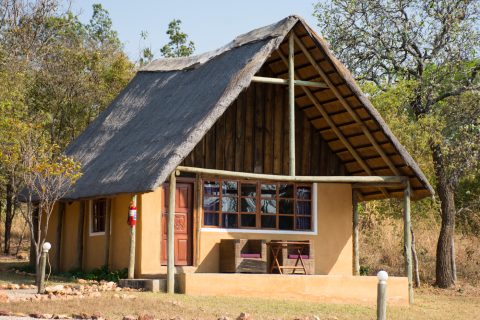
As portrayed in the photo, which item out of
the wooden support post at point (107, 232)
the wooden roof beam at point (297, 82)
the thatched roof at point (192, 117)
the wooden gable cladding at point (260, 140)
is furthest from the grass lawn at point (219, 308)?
→ the wooden roof beam at point (297, 82)

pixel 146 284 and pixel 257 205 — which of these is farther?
pixel 257 205

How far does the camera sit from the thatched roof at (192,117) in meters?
16.8

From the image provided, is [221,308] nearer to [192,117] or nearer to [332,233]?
[192,117]

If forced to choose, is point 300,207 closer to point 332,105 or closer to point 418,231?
point 332,105

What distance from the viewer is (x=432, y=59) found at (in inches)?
969

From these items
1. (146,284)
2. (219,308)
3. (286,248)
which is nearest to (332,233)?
(286,248)

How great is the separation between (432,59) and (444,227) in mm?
4468

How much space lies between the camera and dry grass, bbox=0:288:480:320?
1284cm

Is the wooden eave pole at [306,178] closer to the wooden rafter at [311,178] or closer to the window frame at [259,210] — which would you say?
the wooden rafter at [311,178]

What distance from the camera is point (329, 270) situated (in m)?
20.5

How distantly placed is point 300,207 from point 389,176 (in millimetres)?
2320

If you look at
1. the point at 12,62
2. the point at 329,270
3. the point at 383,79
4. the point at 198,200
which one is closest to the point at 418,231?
the point at 383,79

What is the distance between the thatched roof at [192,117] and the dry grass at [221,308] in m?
2.37

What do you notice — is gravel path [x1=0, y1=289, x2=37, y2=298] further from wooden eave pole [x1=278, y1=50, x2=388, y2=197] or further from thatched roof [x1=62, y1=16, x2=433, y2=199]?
wooden eave pole [x1=278, y1=50, x2=388, y2=197]
